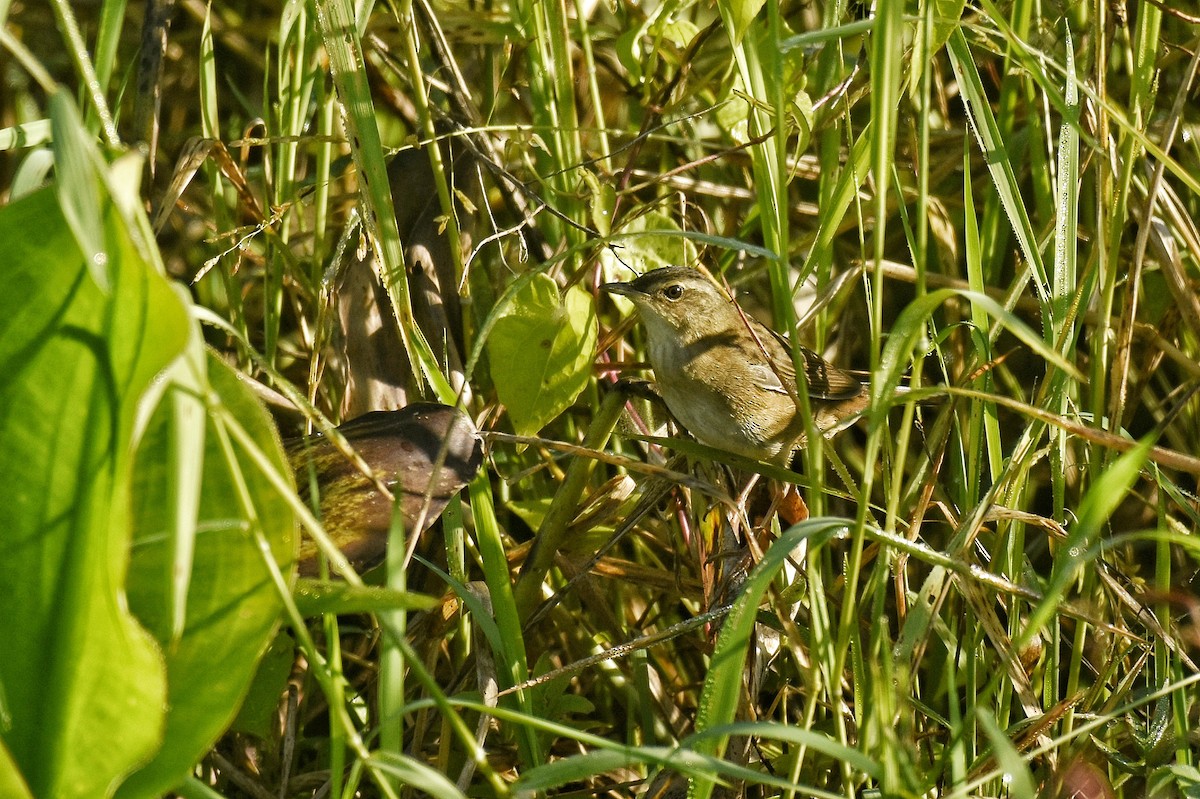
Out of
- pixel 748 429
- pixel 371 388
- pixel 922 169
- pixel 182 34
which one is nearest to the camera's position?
pixel 922 169

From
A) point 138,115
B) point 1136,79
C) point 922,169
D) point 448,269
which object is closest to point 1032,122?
point 1136,79

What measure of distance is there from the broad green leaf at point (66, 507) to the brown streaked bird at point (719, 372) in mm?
1635

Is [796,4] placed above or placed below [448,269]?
above

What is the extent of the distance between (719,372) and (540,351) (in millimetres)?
965

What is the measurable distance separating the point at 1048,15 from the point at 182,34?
282 cm

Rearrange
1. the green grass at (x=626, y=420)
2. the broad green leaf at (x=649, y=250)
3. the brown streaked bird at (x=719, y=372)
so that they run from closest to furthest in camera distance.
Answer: the green grass at (x=626, y=420) → the broad green leaf at (x=649, y=250) → the brown streaked bird at (x=719, y=372)

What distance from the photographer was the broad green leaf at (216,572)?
5.06ft

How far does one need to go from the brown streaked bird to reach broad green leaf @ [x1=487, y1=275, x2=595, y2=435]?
465 millimetres

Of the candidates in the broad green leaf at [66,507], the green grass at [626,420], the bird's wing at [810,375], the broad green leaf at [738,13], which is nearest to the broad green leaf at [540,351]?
the green grass at [626,420]

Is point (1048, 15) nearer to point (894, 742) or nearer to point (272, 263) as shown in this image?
point (272, 263)

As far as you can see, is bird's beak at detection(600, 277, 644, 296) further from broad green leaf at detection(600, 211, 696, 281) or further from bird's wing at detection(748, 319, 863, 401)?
bird's wing at detection(748, 319, 863, 401)

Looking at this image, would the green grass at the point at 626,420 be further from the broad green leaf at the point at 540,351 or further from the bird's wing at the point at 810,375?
the bird's wing at the point at 810,375

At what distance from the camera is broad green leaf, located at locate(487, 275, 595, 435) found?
8.02 feet

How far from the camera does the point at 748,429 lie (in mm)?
3217
